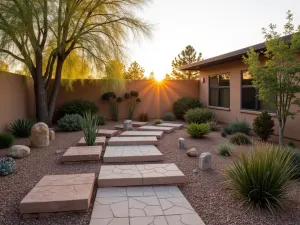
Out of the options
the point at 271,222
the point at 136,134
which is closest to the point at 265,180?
the point at 271,222

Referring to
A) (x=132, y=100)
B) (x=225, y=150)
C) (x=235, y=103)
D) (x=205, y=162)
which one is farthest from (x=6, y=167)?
(x=132, y=100)

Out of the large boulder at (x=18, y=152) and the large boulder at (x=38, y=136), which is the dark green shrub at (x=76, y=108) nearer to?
the large boulder at (x=38, y=136)

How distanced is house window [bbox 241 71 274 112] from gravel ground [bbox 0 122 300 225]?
353 centimetres

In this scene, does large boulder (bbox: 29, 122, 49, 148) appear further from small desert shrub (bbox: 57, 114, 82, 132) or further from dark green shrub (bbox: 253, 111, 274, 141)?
dark green shrub (bbox: 253, 111, 274, 141)

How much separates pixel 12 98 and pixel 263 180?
793cm

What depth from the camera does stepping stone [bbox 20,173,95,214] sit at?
2.63 m

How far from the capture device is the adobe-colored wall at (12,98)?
698 cm

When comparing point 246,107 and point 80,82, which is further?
point 80,82

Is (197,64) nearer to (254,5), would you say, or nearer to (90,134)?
(254,5)

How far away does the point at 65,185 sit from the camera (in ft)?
10.5

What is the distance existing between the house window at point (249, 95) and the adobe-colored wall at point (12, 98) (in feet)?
26.6

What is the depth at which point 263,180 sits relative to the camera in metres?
2.84

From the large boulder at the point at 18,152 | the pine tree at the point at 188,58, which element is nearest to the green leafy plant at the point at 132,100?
the large boulder at the point at 18,152

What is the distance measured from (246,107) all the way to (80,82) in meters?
7.98
